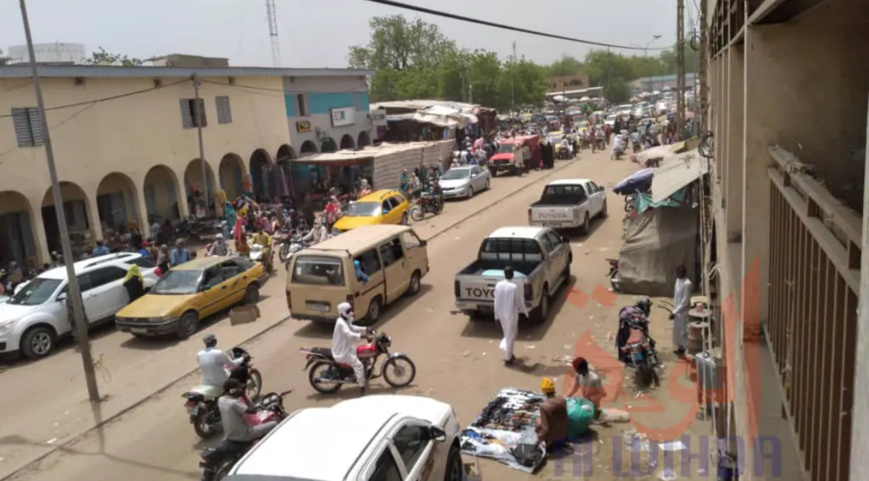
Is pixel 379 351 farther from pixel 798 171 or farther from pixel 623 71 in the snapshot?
pixel 623 71

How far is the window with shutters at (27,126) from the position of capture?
19.2 meters

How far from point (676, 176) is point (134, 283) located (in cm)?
1163

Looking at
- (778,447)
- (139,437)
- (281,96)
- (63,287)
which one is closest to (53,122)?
(63,287)

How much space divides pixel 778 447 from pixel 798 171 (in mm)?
1291

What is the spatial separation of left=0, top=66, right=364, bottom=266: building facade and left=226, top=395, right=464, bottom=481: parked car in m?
16.7

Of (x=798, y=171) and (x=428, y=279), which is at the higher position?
(x=798, y=171)

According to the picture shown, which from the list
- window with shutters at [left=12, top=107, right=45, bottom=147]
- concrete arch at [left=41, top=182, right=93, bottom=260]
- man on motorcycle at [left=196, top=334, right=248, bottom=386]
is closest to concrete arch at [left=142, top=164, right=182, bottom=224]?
concrete arch at [left=41, top=182, right=93, bottom=260]

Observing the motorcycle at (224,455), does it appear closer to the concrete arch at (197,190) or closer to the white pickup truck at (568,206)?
the white pickup truck at (568,206)

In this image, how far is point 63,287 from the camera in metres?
14.2

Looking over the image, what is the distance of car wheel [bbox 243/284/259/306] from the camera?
1580 cm

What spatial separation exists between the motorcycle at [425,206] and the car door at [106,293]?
443 inches

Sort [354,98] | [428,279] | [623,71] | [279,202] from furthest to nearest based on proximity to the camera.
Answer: [623,71]
[354,98]
[279,202]
[428,279]

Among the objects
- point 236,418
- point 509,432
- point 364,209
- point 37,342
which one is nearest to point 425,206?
point 364,209

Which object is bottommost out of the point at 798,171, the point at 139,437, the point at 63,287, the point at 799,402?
the point at 139,437
